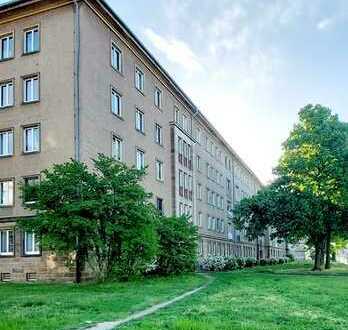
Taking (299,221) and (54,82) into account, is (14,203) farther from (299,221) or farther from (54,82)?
(299,221)

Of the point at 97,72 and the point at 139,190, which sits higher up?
the point at 97,72

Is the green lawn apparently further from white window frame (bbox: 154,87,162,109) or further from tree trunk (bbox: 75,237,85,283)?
white window frame (bbox: 154,87,162,109)

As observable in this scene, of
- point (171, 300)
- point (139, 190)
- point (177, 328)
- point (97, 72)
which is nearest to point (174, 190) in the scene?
point (97, 72)

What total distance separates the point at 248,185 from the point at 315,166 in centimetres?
4616

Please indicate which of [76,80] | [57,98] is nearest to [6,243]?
[57,98]

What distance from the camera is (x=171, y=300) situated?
15.7 metres

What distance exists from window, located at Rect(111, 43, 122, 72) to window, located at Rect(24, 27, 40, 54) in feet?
15.3

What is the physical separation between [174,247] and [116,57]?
483 inches

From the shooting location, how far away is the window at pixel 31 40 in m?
29.4

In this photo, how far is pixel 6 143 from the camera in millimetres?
29547

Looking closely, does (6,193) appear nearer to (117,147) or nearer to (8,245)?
(8,245)

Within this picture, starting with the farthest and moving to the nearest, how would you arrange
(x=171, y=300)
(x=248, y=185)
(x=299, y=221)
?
1. (x=248, y=185)
2. (x=299, y=221)
3. (x=171, y=300)

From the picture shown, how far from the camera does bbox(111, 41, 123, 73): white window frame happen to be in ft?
106

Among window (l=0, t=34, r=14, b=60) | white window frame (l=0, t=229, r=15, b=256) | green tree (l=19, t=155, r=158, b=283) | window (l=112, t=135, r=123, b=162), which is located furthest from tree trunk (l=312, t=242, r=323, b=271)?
window (l=0, t=34, r=14, b=60)
